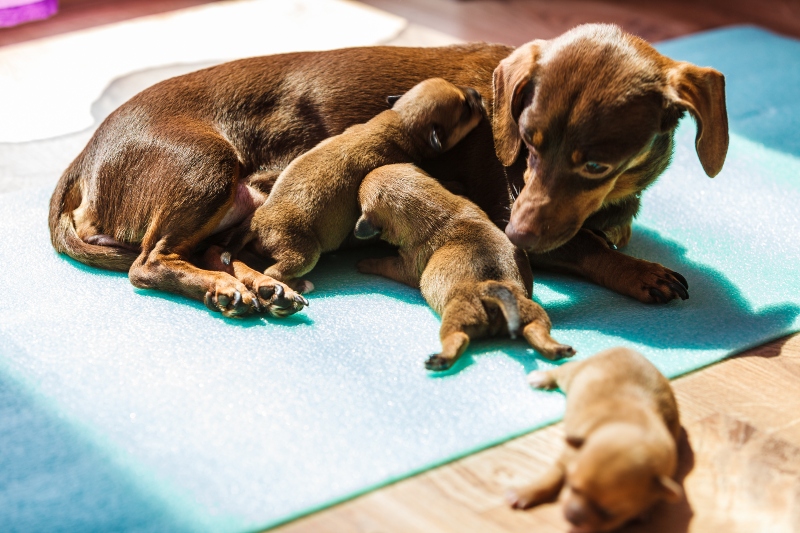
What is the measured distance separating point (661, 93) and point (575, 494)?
4.07 feet

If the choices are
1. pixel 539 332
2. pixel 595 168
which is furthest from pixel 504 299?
pixel 595 168

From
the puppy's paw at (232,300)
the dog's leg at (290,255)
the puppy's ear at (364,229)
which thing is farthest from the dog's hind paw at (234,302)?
the puppy's ear at (364,229)

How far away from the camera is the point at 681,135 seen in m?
3.99

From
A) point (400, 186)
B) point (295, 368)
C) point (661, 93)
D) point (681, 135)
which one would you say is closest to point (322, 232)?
point (400, 186)

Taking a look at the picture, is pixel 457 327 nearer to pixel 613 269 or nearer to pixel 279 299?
pixel 279 299

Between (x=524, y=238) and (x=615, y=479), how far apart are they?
0.96m

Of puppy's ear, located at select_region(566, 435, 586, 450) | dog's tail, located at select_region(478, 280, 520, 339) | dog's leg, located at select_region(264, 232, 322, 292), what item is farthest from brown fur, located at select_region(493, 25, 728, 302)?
puppy's ear, located at select_region(566, 435, 586, 450)

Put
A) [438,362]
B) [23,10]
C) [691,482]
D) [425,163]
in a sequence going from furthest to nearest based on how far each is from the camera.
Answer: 1. [23,10]
2. [425,163]
3. [438,362]
4. [691,482]

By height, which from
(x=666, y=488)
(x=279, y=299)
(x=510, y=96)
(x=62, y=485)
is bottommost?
(x=62, y=485)

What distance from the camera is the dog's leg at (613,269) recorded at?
2.74 meters

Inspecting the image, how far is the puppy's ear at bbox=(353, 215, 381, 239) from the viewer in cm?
270

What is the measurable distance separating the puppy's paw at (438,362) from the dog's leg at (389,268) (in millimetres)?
484

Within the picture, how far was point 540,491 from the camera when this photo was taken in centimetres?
191

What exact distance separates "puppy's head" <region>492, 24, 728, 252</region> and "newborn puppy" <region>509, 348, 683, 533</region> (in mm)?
535
